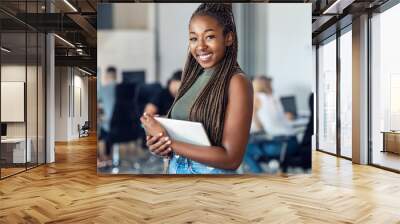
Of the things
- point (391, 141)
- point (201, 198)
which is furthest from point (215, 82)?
point (391, 141)

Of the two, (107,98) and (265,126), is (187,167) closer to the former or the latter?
(265,126)

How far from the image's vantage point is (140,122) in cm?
631

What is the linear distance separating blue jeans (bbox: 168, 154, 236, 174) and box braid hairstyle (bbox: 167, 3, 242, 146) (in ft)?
1.51

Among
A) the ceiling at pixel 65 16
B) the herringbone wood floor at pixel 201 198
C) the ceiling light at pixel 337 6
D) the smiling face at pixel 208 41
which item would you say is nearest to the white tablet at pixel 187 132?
the herringbone wood floor at pixel 201 198

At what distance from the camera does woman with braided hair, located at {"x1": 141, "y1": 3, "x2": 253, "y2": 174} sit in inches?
235

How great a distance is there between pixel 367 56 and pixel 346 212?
4.88m

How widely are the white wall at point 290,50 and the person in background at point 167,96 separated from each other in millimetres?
1392

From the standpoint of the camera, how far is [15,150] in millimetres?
6859

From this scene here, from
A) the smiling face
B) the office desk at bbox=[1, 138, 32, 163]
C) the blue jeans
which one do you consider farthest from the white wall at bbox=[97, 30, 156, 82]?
the office desk at bbox=[1, 138, 32, 163]

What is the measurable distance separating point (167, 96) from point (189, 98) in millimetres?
344

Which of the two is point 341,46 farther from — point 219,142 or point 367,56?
point 219,142

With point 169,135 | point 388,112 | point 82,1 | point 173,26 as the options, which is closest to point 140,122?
point 169,135

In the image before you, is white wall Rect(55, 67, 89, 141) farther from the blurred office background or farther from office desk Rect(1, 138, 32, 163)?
the blurred office background

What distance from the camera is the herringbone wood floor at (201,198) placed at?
4.07m
